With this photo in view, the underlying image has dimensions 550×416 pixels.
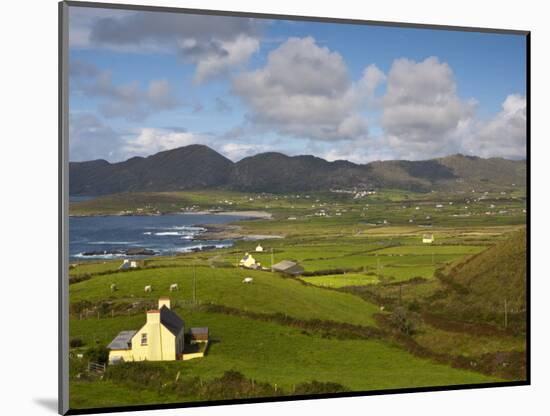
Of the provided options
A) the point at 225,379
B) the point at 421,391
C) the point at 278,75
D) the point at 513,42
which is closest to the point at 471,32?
the point at 513,42

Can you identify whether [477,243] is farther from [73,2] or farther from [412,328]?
[73,2]

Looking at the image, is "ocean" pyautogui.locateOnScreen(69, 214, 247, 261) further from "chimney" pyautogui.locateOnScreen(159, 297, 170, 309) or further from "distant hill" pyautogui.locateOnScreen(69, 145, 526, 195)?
"chimney" pyautogui.locateOnScreen(159, 297, 170, 309)

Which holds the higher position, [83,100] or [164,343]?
[83,100]

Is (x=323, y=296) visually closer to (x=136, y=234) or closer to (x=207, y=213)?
(x=207, y=213)

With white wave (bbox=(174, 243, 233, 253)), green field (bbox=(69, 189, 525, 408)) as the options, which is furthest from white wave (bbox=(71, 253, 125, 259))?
white wave (bbox=(174, 243, 233, 253))

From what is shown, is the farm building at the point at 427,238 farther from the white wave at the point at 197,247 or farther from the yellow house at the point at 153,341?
the yellow house at the point at 153,341

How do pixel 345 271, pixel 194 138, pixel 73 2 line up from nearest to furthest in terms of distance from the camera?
pixel 73 2
pixel 194 138
pixel 345 271
